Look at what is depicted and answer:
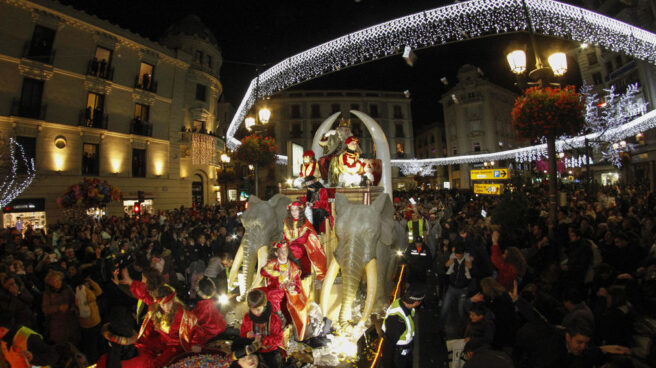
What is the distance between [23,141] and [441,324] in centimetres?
2072

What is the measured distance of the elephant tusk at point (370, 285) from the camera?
15.8ft

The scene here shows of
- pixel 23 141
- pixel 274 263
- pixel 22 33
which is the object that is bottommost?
pixel 274 263

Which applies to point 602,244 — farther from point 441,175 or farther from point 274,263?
point 441,175

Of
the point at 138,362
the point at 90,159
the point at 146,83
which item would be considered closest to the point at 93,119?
the point at 90,159

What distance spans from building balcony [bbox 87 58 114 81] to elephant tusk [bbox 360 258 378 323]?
70.1ft

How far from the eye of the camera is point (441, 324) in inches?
220

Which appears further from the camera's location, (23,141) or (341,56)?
(23,141)

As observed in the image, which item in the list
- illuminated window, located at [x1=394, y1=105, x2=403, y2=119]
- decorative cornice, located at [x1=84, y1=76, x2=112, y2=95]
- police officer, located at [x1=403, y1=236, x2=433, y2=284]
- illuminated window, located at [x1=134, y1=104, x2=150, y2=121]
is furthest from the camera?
illuminated window, located at [x1=394, y1=105, x2=403, y2=119]

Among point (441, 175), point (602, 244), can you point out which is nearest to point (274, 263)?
point (602, 244)

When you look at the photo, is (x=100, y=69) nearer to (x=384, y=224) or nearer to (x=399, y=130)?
(x=384, y=224)

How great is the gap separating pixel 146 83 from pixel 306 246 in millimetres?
21679

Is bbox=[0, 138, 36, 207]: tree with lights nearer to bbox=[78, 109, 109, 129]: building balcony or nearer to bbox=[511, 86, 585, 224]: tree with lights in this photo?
bbox=[78, 109, 109, 129]: building balcony

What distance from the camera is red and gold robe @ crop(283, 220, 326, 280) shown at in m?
5.10

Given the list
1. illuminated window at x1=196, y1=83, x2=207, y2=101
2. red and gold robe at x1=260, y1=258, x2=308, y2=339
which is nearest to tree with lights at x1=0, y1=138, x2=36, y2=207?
illuminated window at x1=196, y1=83, x2=207, y2=101
